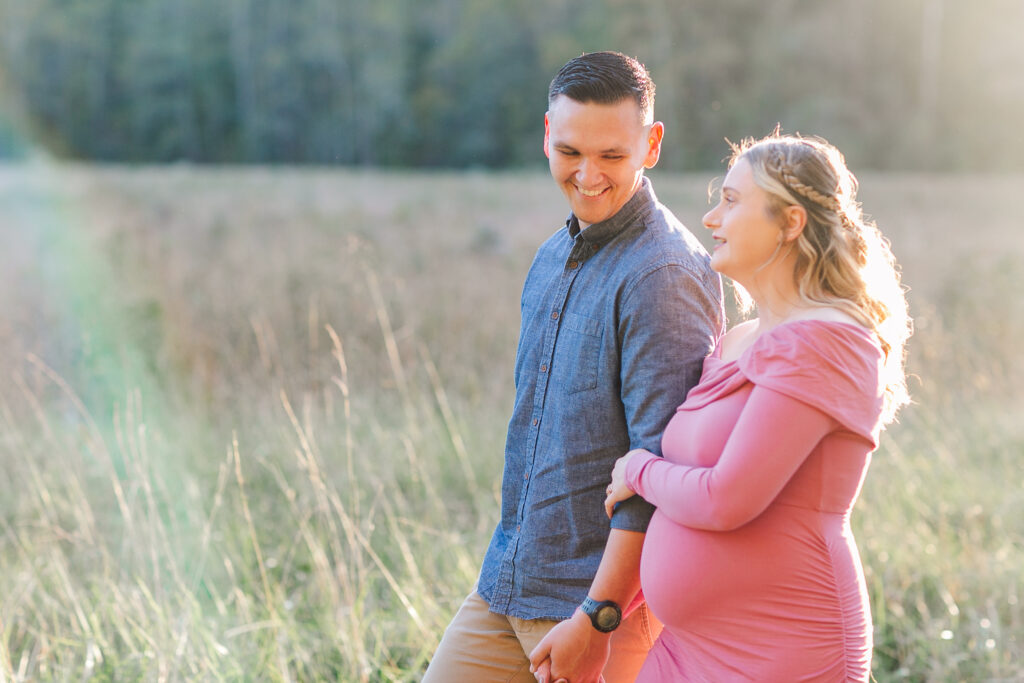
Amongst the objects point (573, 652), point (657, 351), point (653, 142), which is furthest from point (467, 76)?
point (573, 652)

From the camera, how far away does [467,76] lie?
4025 centimetres

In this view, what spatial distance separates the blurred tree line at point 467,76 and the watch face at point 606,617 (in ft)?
87.3

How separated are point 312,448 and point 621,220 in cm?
349

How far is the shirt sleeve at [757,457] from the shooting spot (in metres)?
1.54

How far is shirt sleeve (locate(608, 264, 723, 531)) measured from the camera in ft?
5.85

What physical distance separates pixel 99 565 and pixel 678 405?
3.18 meters

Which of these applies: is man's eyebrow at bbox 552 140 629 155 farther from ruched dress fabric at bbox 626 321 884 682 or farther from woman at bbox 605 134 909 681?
ruched dress fabric at bbox 626 321 884 682

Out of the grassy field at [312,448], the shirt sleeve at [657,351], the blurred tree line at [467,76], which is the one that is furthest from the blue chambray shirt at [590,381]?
the blurred tree line at [467,76]

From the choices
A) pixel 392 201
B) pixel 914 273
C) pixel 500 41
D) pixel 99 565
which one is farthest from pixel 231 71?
pixel 99 565

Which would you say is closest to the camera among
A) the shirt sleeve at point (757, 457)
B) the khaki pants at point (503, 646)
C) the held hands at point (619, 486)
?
the shirt sleeve at point (757, 457)

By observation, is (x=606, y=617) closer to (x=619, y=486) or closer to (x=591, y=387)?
(x=619, y=486)

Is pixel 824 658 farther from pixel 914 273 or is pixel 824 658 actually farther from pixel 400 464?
pixel 914 273

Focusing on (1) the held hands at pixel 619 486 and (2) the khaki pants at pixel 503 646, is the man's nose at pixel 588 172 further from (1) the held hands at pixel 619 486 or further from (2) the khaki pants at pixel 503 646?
(2) the khaki pants at pixel 503 646

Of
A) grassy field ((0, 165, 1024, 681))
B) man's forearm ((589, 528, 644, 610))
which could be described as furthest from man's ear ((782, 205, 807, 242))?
grassy field ((0, 165, 1024, 681))
